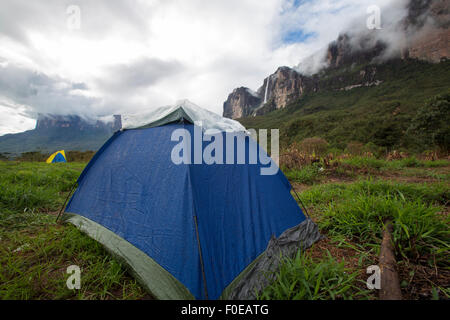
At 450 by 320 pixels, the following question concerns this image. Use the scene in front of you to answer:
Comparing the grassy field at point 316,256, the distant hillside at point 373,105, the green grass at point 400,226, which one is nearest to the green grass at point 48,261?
the grassy field at point 316,256

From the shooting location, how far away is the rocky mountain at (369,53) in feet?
144

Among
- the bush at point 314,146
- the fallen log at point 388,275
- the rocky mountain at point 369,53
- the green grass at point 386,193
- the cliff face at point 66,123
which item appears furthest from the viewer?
the cliff face at point 66,123

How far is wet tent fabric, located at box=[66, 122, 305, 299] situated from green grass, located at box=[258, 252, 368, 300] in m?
0.28

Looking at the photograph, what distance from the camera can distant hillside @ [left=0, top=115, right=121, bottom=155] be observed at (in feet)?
235

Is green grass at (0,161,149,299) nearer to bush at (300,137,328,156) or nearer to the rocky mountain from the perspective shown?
bush at (300,137,328,156)

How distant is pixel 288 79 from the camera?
81.4 meters

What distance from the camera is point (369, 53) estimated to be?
191 feet

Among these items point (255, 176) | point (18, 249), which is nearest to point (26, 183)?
point (18, 249)

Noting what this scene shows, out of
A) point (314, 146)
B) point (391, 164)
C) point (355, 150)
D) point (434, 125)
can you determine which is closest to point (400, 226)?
point (391, 164)

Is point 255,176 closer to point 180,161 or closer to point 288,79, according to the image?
point 180,161

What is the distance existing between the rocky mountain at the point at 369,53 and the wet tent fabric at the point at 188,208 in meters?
59.4

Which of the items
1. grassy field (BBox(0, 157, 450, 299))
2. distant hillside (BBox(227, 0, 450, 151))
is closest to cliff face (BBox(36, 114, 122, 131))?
distant hillside (BBox(227, 0, 450, 151))

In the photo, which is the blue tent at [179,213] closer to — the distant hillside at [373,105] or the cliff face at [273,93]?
the distant hillside at [373,105]
